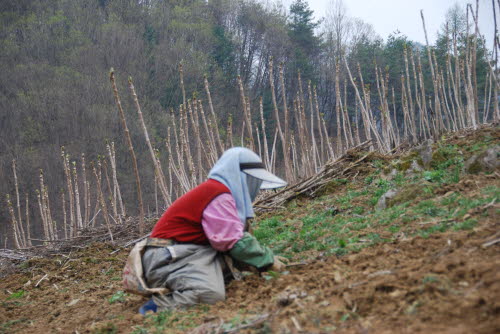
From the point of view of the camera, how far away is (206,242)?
329 cm

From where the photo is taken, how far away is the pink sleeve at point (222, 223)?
9.93 ft

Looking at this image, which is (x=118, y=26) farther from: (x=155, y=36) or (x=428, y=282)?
(x=428, y=282)

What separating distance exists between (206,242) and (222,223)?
331 mm

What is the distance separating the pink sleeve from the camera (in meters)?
3.03

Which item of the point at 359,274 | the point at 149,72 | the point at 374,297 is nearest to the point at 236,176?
the point at 359,274

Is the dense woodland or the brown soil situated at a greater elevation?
the dense woodland

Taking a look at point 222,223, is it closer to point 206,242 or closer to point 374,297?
point 206,242

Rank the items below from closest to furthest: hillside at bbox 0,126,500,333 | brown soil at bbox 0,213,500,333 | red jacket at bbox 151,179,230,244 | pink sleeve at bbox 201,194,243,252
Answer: brown soil at bbox 0,213,500,333 → hillside at bbox 0,126,500,333 → pink sleeve at bbox 201,194,243,252 → red jacket at bbox 151,179,230,244

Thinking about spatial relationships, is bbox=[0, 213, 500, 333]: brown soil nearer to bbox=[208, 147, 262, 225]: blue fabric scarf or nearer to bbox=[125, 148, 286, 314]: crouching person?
bbox=[125, 148, 286, 314]: crouching person

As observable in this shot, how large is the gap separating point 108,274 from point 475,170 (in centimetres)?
455

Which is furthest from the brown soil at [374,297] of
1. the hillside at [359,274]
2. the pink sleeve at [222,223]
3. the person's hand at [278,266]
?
the pink sleeve at [222,223]

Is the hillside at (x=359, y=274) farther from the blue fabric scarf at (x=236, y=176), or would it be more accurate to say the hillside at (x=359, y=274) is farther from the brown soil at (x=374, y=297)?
the blue fabric scarf at (x=236, y=176)

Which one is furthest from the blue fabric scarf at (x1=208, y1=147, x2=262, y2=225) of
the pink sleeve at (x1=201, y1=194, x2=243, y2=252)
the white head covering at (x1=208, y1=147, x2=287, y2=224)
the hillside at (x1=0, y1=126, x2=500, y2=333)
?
the hillside at (x1=0, y1=126, x2=500, y2=333)

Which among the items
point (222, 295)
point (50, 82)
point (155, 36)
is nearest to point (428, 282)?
point (222, 295)
